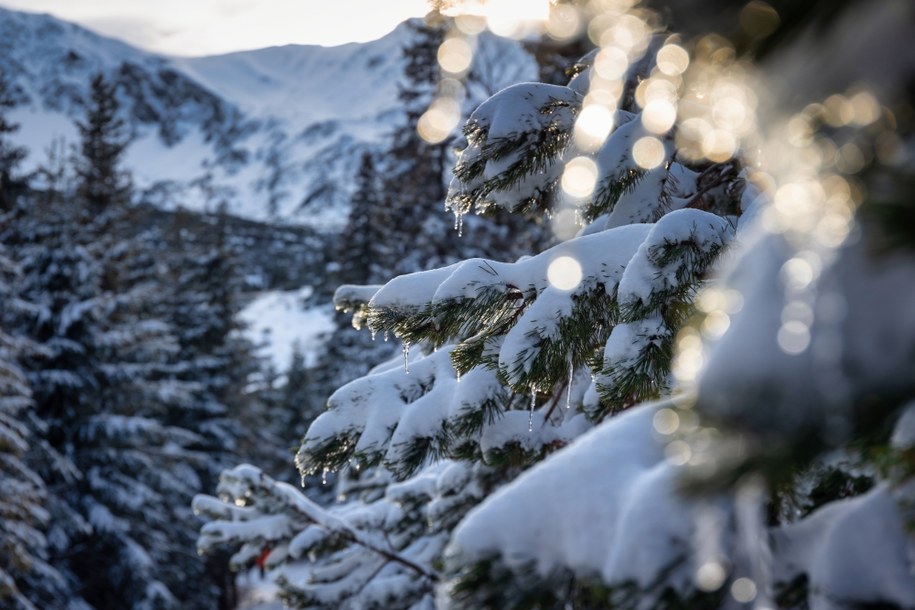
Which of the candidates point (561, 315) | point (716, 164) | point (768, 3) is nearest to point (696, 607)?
point (768, 3)

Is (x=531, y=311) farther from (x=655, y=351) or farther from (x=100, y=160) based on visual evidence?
(x=100, y=160)

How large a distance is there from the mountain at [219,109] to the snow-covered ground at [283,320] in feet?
243

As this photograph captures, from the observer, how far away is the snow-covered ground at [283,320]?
61219 mm

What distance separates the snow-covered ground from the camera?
61219 millimetres

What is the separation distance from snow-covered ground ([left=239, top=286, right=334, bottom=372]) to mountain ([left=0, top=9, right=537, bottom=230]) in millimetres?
73992

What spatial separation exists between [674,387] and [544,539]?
4.05 feet

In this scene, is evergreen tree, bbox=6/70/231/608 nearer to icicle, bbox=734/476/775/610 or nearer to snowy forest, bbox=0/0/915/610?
snowy forest, bbox=0/0/915/610

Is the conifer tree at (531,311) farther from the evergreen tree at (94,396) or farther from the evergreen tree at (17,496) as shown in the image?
the evergreen tree at (94,396)

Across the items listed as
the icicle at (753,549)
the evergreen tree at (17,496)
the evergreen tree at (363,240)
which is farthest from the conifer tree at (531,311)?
the evergreen tree at (363,240)

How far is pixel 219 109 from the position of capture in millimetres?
189000

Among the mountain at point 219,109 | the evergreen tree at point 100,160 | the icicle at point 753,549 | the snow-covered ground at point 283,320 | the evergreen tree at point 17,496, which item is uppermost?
the mountain at point 219,109

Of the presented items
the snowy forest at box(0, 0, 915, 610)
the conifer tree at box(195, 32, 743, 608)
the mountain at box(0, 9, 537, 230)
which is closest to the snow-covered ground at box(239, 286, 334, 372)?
the snowy forest at box(0, 0, 915, 610)

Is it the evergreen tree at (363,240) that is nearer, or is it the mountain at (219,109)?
the evergreen tree at (363,240)

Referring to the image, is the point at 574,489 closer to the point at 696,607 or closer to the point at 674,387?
the point at 696,607
